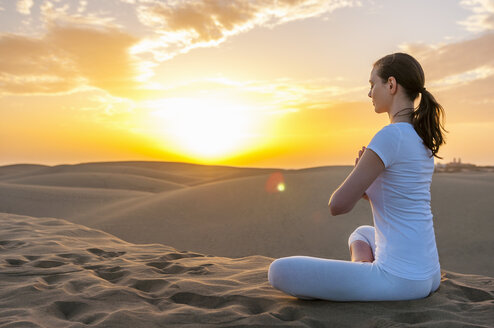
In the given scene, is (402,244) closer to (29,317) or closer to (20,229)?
(29,317)

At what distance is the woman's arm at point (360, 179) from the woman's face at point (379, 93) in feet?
1.38

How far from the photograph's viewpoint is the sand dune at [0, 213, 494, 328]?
235cm

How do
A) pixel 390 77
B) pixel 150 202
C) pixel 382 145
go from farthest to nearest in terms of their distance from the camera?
pixel 150 202, pixel 390 77, pixel 382 145

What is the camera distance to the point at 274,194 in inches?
436

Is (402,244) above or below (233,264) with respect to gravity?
above

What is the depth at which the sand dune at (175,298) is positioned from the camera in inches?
92.7

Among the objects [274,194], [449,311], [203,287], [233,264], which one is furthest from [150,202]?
[449,311]

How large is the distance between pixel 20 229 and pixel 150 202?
6.92 m

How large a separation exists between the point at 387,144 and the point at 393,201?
35 centimetres

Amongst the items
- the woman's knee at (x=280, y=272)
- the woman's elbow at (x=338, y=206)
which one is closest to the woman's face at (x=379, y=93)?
the woman's elbow at (x=338, y=206)

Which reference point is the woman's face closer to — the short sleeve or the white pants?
the short sleeve

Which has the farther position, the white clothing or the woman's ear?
the woman's ear

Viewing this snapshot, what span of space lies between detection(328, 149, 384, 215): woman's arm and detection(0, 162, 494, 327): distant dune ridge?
71 cm

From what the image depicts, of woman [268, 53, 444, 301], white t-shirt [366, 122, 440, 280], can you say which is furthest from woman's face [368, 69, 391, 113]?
white t-shirt [366, 122, 440, 280]
